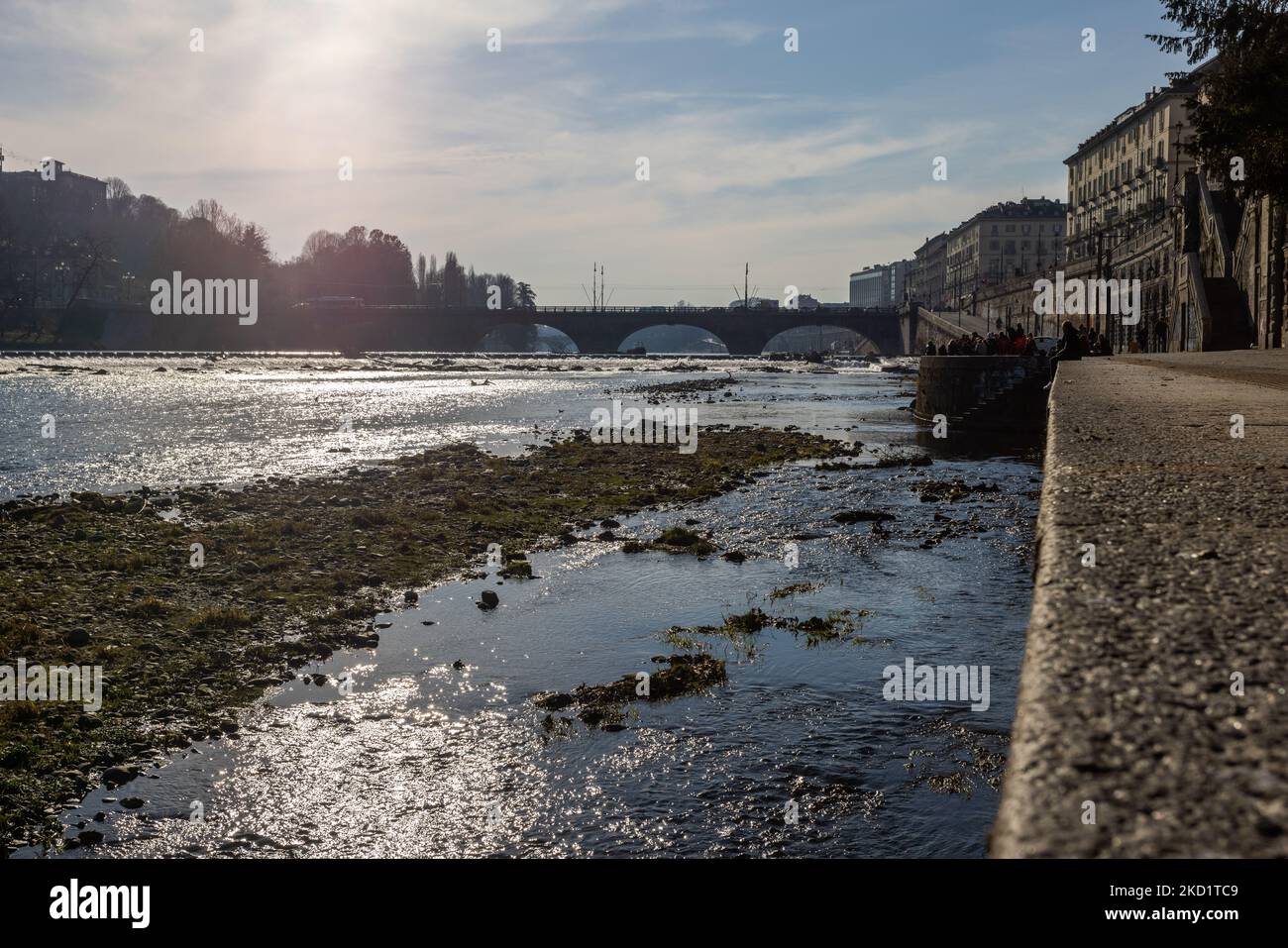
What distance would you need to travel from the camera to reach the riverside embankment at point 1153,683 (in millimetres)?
1528

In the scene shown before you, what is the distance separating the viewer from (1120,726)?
1822 mm

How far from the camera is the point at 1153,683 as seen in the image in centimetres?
203

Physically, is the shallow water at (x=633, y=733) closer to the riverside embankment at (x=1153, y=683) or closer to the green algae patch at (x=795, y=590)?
the green algae patch at (x=795, y=590)

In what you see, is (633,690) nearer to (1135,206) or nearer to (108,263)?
(1135,206)

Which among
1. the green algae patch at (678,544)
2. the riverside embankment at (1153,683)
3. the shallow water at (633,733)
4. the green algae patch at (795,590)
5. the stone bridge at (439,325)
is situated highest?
the stone bridge at (439,325)

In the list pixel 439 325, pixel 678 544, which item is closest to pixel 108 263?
pixel 439 325

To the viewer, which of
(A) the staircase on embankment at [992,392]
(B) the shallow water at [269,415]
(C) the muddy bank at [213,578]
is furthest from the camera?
(A) the staircase on embankment at [992,392]

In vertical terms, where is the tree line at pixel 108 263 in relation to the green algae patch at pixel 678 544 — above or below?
above

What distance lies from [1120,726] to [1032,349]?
4222 cm

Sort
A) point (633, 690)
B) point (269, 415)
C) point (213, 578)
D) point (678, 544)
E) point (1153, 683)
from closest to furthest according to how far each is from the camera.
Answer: point (1153, 683), point (633, 690), point (213, 578), point (678, 544), point (269, 415)

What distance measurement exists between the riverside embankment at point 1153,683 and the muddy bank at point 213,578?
6.47m

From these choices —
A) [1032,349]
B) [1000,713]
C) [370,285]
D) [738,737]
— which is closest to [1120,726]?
[738,737]

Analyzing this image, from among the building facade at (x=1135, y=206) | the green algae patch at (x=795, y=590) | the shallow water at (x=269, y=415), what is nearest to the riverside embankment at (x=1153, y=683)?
the green algae patch at (x=795, y=590)

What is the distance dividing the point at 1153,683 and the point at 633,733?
707 centimetres
